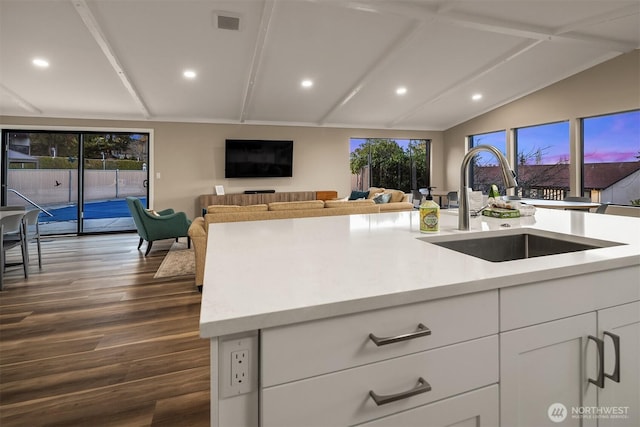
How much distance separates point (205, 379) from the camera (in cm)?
194

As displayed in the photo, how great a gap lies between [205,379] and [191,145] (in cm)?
666

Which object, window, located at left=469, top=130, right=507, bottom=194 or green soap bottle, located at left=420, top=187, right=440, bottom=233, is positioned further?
window, located at left=469, top=130, right=507, bottom=194

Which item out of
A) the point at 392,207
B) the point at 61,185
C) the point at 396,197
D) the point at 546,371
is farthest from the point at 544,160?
the point at 61,185

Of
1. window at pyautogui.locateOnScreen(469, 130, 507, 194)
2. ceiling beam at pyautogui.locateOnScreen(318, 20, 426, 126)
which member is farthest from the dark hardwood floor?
window at pyautogui.locateOnScreen(469, 130, 507, 194)

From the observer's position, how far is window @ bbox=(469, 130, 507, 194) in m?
8.35

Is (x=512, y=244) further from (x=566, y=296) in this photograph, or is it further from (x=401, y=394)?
(x=401, y=394)

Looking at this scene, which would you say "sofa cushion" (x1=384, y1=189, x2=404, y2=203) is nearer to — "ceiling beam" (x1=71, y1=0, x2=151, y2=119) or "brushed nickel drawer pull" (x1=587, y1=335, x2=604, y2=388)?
"ceiling beam" (x1=71, y1=0, x2=151, y2=119)

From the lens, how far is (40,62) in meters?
4.81

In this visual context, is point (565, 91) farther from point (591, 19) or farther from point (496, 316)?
point (496, 316)

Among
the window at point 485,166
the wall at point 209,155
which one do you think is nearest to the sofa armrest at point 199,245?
the wall at point 209,155

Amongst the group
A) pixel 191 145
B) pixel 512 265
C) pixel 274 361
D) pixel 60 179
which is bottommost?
pixel 274 361

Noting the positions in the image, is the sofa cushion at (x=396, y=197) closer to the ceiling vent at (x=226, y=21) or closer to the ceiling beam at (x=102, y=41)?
the ceiling vent at (x=226, y=21)

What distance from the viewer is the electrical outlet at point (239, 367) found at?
0.67 metres

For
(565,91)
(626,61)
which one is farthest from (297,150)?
(626,61)
